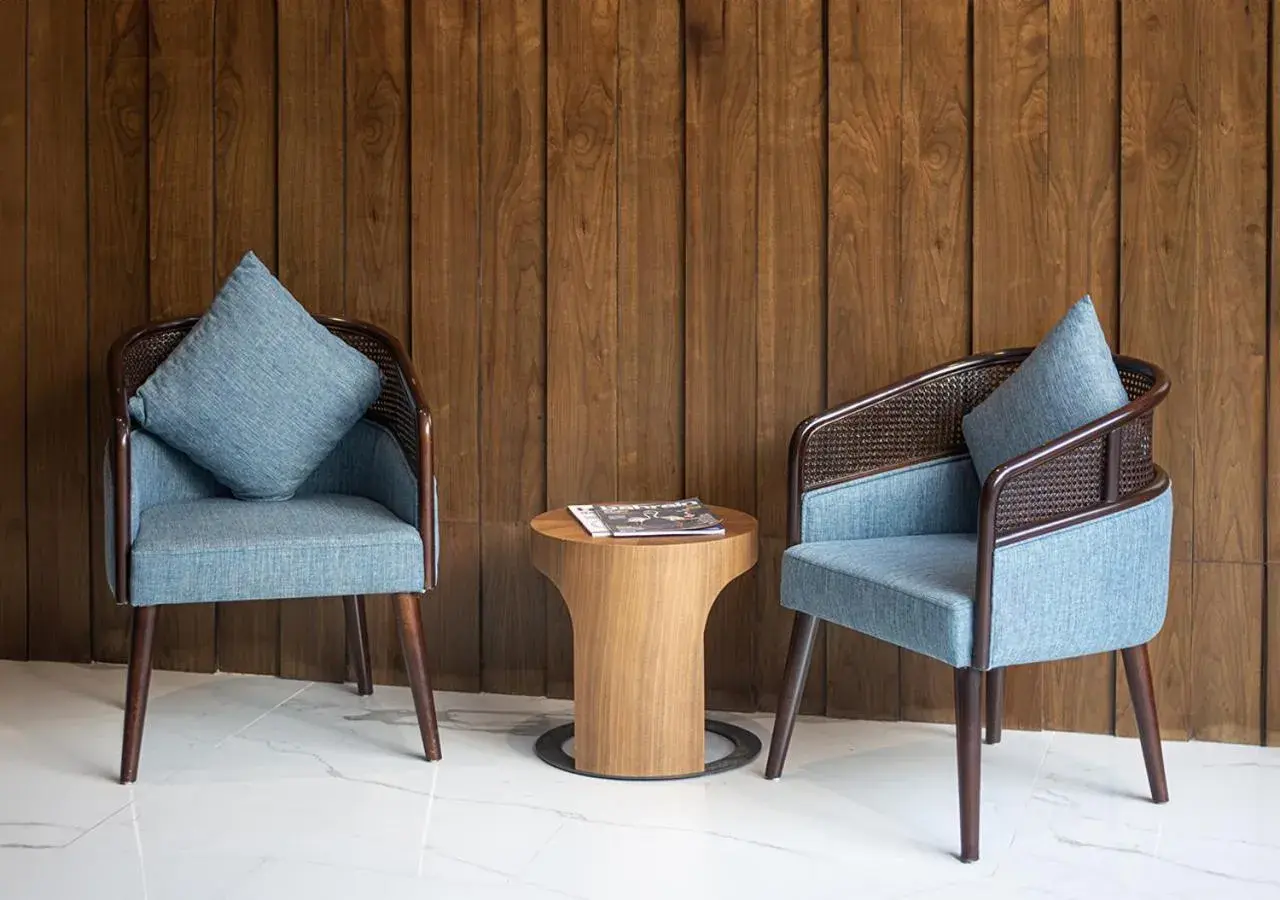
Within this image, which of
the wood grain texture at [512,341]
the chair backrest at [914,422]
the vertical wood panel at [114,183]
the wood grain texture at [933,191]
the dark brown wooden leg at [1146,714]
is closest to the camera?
the dark brown wooden leg at [1146,714]

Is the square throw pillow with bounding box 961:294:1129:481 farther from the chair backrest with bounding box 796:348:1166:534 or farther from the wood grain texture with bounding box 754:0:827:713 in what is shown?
the wood grain texture with bounding box 754:0:827:713

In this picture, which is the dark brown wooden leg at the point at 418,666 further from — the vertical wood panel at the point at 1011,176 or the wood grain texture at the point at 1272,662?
the wood grain texture at the point at 1272,662

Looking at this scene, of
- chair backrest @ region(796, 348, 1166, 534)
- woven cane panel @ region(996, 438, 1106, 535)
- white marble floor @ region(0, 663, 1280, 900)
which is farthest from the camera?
chair backrest @ region(796, 348, 1166, 534)

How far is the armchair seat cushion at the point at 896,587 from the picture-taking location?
97.7 inches

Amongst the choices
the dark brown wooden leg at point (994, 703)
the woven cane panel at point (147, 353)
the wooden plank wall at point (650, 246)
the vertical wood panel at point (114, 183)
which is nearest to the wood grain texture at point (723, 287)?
the wooden plank wall at point (650, 246)

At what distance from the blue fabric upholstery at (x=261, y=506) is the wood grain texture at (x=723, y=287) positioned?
2.31ft

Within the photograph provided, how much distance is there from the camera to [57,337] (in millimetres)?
3779

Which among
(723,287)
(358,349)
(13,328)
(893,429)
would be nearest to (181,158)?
(13,328)

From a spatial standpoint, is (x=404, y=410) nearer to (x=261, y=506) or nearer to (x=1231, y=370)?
(x=261, y=506)

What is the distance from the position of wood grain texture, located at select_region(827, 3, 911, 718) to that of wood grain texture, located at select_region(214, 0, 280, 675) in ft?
4.59

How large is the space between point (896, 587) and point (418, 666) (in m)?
1.02

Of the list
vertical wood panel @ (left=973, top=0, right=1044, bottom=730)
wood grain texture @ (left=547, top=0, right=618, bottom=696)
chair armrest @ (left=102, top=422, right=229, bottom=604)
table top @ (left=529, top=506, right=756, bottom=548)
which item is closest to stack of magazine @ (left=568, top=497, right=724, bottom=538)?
table top @ (left=529, top=506, right=756, bottom=548)

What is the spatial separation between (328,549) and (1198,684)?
6.15ft

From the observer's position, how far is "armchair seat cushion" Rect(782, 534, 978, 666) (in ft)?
8.14
